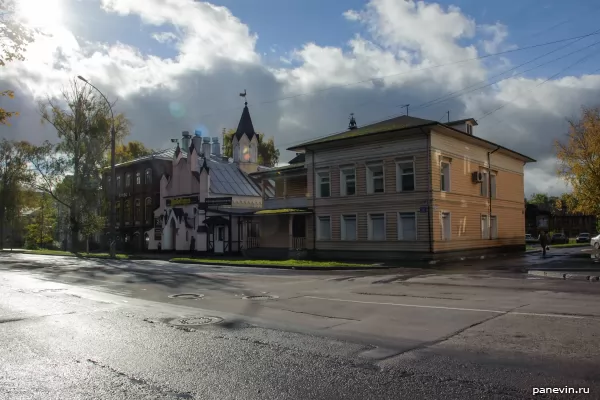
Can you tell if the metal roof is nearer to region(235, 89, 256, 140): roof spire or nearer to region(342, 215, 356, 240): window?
region(235, 89, 256, 140): roof spire

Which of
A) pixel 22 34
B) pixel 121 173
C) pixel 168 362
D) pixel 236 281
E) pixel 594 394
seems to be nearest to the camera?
pixel 594 394

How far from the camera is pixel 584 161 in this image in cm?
3609

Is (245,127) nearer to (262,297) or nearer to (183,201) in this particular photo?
(183,201)

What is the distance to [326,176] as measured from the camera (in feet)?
106

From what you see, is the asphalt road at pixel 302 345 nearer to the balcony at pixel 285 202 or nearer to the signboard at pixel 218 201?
the balcony at pixel 285 202

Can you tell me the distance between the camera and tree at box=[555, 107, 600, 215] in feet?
115

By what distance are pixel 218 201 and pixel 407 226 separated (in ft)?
57.2

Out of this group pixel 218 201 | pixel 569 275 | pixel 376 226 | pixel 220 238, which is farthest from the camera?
pixel 220 238

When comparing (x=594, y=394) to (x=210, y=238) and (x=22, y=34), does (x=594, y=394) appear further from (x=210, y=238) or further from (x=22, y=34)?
(x=210, y=238)

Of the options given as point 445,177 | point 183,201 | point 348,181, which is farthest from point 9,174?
point 445,177

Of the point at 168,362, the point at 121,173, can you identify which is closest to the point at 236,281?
the point at 168,362

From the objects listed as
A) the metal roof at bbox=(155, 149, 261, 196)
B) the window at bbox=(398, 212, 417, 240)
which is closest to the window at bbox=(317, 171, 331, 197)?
the window at bbox=(398, 212, 417, 240)

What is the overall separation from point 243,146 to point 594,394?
4646cm
